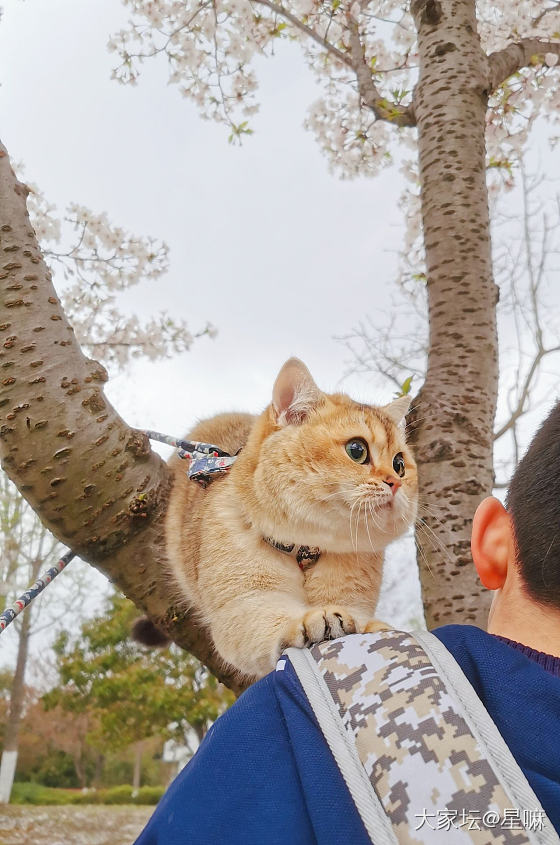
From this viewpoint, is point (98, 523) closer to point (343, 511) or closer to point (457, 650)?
point (343, 511)

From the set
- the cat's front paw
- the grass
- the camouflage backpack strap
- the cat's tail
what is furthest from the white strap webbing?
the grass

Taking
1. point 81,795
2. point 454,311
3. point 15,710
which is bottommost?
point 81,795

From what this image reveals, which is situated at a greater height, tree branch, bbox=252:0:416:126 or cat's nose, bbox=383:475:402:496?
tree branch, bbox=252:0:416:126

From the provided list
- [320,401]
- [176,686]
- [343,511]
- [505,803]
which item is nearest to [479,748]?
[505,803]

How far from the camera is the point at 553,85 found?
5027mm

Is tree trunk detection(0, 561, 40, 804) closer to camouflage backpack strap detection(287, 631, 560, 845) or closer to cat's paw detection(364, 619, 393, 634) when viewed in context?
cat's paw detection(364, 619, 393, 634)

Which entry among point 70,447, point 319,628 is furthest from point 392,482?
point 70,447

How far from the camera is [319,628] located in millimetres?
1034

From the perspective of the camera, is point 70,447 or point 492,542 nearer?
point 492,542

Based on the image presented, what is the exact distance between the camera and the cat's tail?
167cm

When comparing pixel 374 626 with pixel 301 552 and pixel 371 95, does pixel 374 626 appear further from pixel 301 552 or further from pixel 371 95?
pixel 371 95

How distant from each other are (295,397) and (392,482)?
322 mm

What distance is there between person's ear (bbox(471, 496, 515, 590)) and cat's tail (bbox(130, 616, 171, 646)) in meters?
1.10

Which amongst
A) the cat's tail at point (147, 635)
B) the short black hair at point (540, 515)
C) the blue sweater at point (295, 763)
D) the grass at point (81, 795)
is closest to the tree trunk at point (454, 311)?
the cat's tail at point (147, 635)
